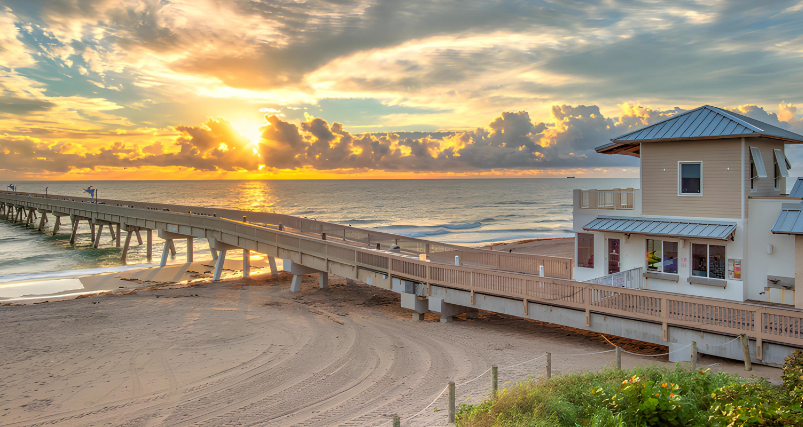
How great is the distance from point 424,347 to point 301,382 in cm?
411

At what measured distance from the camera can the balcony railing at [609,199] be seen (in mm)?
16281

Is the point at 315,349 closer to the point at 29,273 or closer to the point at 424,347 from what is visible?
the point at 424,347

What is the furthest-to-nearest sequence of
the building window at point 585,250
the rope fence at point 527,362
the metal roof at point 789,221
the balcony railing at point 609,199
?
1. the building window at point 585,250
2. the balcony railing at point 609,199
3. the metal roof at point 789,221
4. the rope fence at point 527,362

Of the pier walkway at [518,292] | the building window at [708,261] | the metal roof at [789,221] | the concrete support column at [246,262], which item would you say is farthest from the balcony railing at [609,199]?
the concrete support column at [246,262]

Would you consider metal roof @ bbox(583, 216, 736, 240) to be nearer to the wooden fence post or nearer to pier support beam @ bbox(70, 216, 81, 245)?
the wooden fence post

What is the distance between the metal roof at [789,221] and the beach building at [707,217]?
0.8 inches

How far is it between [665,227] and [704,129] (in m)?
3.20

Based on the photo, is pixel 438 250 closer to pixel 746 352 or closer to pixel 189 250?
pixel 746 352

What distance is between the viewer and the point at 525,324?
1706 centimetres

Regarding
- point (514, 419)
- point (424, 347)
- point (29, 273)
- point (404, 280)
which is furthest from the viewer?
point (29, 273)

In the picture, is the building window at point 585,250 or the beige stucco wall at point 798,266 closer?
the beige stucco wall at point 798,266

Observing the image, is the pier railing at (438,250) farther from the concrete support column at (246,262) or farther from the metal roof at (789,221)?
the metal roof at (789,221)

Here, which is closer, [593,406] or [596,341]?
[593,406]

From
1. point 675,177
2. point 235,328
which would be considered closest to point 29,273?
point 235,328
